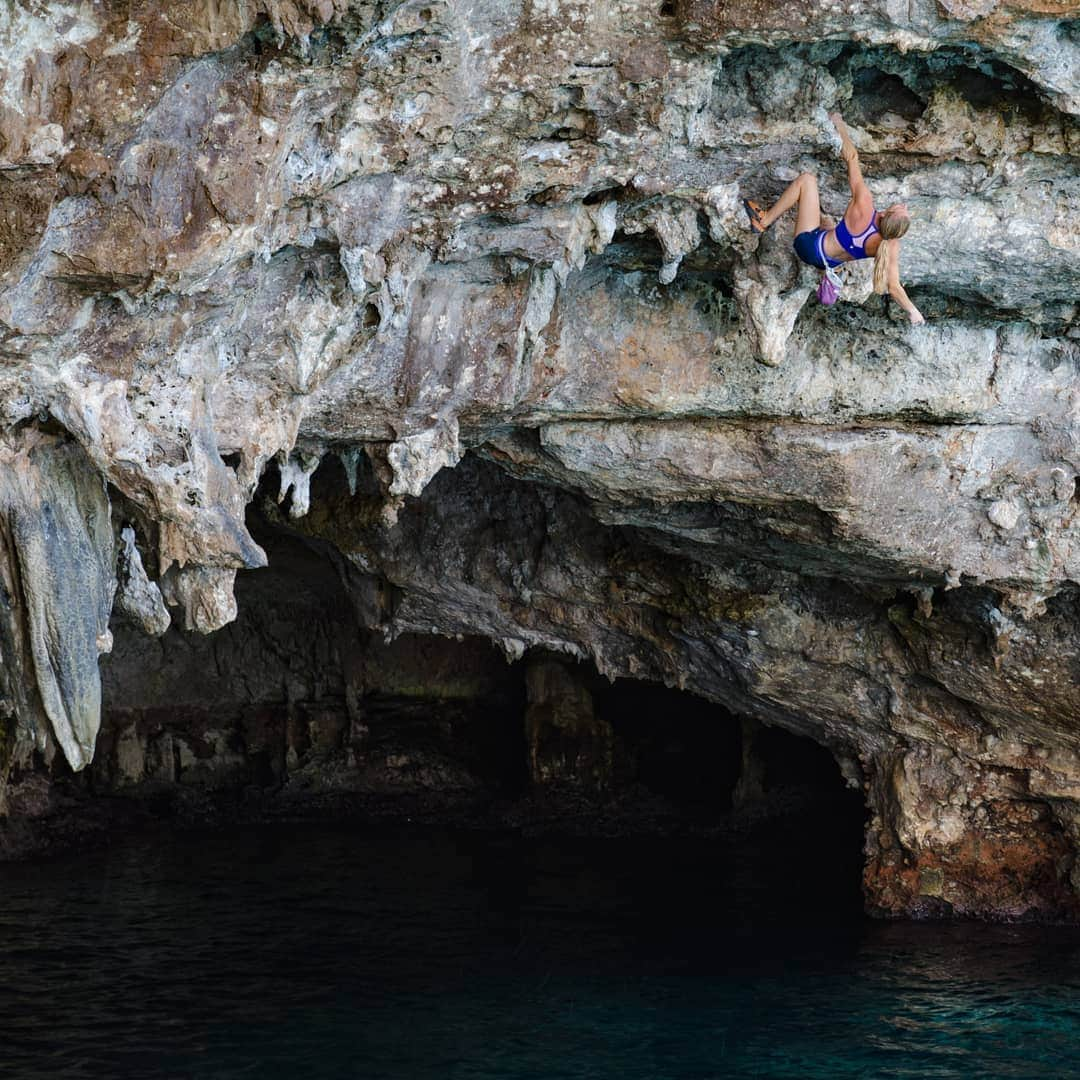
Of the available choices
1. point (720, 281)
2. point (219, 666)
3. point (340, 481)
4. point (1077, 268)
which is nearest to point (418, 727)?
point (219, 666)

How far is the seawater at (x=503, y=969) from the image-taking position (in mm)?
11891

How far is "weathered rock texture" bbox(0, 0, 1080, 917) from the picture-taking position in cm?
810

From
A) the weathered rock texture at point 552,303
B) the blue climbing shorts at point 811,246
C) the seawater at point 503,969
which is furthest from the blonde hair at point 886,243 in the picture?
the seawater at point 503,969

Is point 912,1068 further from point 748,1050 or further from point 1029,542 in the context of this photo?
point 1029,542

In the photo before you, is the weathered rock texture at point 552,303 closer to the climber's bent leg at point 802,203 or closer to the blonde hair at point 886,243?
the climber's bent leg at point 802,203

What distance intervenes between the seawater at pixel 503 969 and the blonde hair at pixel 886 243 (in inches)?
254

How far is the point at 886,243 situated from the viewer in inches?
356

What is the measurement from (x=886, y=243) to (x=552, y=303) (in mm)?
2717

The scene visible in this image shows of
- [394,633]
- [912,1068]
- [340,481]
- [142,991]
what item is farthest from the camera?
[394,633]

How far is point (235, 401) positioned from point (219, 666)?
12.4 m

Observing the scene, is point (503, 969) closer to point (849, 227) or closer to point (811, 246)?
point (811, 246)

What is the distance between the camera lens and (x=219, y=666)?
21.8 m

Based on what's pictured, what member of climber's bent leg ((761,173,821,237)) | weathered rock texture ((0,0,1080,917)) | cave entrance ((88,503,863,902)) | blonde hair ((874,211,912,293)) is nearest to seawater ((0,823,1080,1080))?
cave entrance ((88,503,863,902))

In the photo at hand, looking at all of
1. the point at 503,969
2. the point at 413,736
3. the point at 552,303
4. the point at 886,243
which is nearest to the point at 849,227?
the point at 886,243
